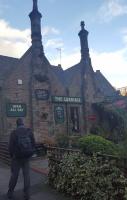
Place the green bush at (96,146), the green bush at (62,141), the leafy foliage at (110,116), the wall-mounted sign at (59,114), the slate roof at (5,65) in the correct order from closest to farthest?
the green bush at (96,146) → the green bush at (62,141) → the slate roof at (5,65) → the wall-mounted sign at (59,114) → the leafy foliage at (110,116)

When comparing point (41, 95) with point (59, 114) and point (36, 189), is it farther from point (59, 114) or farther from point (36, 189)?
point (36, 189)

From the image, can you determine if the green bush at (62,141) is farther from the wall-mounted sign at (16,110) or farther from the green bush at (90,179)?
the green bush at (90,179)

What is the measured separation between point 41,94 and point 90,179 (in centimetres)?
1394

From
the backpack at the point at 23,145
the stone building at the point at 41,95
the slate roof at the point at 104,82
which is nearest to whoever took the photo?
the backpack at the point at 23,145

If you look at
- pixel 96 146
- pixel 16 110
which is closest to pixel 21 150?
pixel 96 146

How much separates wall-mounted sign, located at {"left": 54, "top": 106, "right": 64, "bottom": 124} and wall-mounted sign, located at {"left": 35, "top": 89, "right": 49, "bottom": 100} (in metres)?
1.08

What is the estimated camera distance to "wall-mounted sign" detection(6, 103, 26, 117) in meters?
19.0

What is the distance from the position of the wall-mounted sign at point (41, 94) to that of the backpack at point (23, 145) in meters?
13.2

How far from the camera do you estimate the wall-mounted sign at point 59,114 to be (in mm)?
22000

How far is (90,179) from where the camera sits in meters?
7.75

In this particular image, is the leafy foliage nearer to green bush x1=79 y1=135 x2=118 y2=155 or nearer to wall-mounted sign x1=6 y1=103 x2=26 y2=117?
wall-mounted sign x1=6 y1=103 x2=26 y2=117

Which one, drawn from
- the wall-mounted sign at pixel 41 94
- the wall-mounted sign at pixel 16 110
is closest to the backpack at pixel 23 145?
the wall-mounted sign at pixel 16 110

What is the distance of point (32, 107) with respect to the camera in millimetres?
20500

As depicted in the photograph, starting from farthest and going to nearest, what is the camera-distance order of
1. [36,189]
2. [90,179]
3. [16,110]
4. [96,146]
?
1. [16,110]
2. [36,189]
3. [96,146]
4. [90,179]
